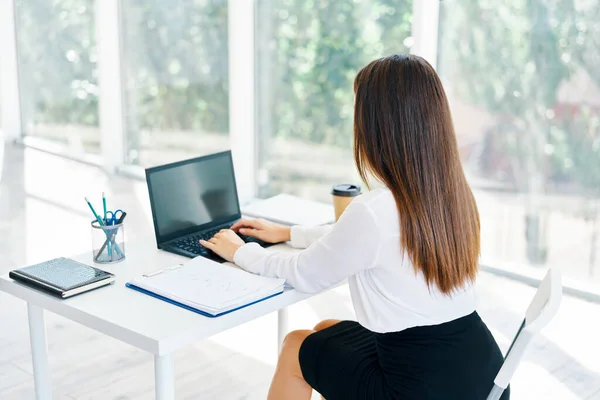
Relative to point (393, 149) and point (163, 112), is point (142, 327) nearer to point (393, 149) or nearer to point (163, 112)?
point (393, 149)

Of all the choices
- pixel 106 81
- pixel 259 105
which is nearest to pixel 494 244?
pixel 259 105

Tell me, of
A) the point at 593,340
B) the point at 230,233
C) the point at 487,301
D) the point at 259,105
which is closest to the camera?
the point at 230,233

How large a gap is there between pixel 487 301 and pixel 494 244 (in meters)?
0.49

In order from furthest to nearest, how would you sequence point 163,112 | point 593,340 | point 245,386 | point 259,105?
point 163,112 < point 259,105 < point 593,340 < point 245,386

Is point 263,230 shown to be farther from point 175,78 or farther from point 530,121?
point 175,78

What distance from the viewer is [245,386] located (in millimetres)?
2924

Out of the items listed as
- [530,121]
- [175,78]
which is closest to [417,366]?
[530,121]

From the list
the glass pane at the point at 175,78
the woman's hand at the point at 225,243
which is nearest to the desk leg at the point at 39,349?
the woman's hand at the point at 225,243

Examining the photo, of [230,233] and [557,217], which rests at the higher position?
[230,233]

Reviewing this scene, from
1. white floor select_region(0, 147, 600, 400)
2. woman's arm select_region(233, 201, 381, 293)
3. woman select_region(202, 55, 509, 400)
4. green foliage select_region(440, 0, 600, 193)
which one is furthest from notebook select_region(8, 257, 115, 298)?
green foliage select_region(440, 0, 600, 193)

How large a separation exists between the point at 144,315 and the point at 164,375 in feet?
0.45

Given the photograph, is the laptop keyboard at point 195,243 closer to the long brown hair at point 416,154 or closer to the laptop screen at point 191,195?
the laptop screen at point 191,195

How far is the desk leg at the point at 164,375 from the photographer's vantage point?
6.01 ft

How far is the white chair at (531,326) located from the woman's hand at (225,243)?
2.43ft
